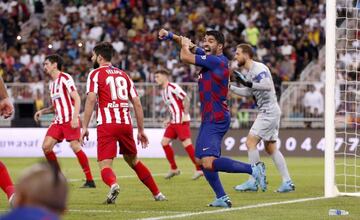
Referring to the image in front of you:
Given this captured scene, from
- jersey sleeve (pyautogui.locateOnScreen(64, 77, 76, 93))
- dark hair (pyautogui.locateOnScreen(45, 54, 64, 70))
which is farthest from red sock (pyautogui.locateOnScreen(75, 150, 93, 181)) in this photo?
dark hair (pyautogui.locateOnScreen(45, 54, 64, 70))

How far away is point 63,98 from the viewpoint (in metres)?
15.2

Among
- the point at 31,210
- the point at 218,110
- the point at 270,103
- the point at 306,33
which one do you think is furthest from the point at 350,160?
the point at 31,210

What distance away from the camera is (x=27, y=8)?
120 feet

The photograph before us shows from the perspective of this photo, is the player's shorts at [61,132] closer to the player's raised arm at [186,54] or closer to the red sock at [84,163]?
the red sock at [84,163]

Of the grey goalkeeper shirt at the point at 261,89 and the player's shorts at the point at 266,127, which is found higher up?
the grey goalkeeper shirt at the point at 261,89

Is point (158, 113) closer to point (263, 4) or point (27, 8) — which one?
point (263, 4)

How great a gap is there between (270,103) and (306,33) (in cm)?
1840

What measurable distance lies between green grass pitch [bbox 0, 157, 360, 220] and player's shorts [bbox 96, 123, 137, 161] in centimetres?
66

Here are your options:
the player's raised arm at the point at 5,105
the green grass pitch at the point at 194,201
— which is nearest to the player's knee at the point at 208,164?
the green grass pitch at the point at 194,201

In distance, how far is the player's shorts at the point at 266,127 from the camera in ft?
47.6

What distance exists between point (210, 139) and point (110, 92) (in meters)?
1.63

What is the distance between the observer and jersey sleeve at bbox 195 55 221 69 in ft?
35.1

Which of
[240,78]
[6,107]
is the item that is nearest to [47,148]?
[240,78]

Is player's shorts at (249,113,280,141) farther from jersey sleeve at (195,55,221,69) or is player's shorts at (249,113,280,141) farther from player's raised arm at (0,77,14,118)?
player's raised arm at (0,77,14,118)
